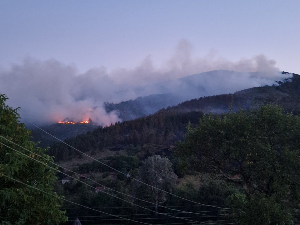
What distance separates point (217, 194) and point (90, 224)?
48.2ft

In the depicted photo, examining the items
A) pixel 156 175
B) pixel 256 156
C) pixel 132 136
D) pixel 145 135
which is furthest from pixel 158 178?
pixel 132 136

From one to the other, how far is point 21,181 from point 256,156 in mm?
10128

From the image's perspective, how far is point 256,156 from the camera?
1383 cm

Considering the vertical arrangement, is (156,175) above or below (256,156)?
below

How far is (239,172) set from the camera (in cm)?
1471

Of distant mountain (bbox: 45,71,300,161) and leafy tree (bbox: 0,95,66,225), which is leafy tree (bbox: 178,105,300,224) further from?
distant mountain (bbox: 45,71,300,161)

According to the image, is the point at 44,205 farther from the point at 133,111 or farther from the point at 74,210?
the point at 133,111

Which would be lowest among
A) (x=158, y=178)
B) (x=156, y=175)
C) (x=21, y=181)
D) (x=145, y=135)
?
(x=158, y=178)

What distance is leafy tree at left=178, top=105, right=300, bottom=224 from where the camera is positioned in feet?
41.4

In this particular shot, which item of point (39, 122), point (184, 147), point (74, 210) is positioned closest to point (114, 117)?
point (39, 122)

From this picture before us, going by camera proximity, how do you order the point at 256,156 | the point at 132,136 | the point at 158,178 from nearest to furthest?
1. the point at 256,156
2. the point at 158,178
3. the point at 132,136

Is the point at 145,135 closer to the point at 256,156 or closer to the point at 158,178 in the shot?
the point at 158,178

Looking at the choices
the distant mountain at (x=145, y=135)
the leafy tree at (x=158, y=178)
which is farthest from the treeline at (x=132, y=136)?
the leafy tree at (x=158, y=178)

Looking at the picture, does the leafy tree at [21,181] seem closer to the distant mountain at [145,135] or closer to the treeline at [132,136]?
the distant mountain at [145,135]
